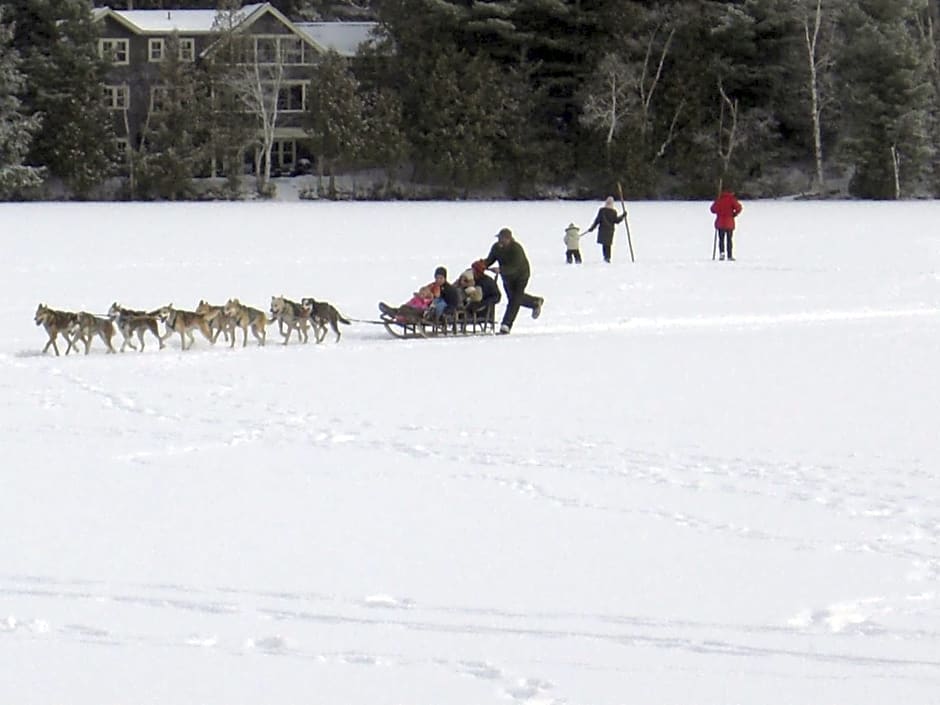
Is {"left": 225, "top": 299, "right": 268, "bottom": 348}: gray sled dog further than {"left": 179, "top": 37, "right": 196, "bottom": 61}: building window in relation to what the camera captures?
No

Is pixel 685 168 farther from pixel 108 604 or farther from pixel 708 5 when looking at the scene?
pixel 108 604

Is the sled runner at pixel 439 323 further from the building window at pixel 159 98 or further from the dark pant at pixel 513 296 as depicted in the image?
the building window at pixel 159 98

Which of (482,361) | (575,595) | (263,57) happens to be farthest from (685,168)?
(575,595)

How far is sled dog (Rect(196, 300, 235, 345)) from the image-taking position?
17500mm

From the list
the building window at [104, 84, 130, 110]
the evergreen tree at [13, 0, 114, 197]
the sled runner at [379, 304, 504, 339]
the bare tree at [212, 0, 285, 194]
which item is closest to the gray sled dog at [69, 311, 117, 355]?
the sled runner at [379, 304, 504, 339]

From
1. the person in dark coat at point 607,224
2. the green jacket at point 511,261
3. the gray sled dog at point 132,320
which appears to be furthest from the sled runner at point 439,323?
the person in dark coat at point 607,224

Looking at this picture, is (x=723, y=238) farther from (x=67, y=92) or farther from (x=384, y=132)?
(x=67, y=92)

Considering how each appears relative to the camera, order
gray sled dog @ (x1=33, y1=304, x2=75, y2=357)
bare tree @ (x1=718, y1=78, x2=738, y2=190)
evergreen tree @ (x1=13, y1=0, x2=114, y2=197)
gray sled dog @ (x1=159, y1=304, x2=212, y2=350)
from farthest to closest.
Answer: bare tree @ (x1=718, y1=78, x2=738, y2=190) → evergreen tree @ (x1=13, y1=0, x2=114, y2=197) → gray sled dog @ (x1=159, y1=304, x2=212, y2=350) → gray sled dog @ (x1=33, y1=304, x2=75, y2=357)

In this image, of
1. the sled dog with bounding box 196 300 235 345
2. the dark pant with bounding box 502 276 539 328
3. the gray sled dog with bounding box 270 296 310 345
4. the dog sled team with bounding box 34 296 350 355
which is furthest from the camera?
the dark pant with bounding box 502 276 539 328

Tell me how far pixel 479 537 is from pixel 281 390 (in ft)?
20.3

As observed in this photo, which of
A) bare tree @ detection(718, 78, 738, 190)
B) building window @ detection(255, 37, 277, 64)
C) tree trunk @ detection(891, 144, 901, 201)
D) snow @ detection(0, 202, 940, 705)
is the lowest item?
snow @ detection(0, 202, 940, 705)

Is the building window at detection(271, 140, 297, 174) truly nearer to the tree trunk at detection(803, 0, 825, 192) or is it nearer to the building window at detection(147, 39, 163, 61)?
the building window at detection(147, 39, 163, 61)

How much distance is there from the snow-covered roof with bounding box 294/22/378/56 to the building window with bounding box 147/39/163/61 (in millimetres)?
5316

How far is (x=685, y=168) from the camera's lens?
59.8 metres
